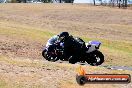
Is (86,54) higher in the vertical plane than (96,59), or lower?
higher

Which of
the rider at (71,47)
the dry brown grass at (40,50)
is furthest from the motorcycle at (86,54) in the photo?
the dry brown grass at (40,50)

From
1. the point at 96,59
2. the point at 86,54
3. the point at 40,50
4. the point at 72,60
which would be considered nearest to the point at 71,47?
the point at 72,60

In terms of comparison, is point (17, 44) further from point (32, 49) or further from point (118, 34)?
point (118, 34)

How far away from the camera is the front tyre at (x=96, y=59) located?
2139 cm

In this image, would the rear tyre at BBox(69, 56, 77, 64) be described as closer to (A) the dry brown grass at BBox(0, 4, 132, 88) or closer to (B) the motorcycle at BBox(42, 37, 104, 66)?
(B) the motorcycle at BBox(42, 37, 104, 66)

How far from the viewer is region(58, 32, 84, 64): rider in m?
21.0

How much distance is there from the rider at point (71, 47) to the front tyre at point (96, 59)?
595 mm

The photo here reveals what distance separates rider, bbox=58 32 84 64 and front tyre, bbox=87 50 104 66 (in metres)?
0.60

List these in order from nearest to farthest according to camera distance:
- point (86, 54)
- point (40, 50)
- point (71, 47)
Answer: point (71, 47)
point (86, 54)
point (40, 50)

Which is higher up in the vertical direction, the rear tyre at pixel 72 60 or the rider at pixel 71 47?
the rider at pixel 71 47

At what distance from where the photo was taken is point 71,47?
21.2 metres

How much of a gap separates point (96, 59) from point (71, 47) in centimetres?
143

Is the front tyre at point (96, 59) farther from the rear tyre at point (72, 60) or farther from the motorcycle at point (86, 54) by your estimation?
the rear tyre at point (72, 60)

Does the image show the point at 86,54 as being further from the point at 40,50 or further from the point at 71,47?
the point at 40,50
